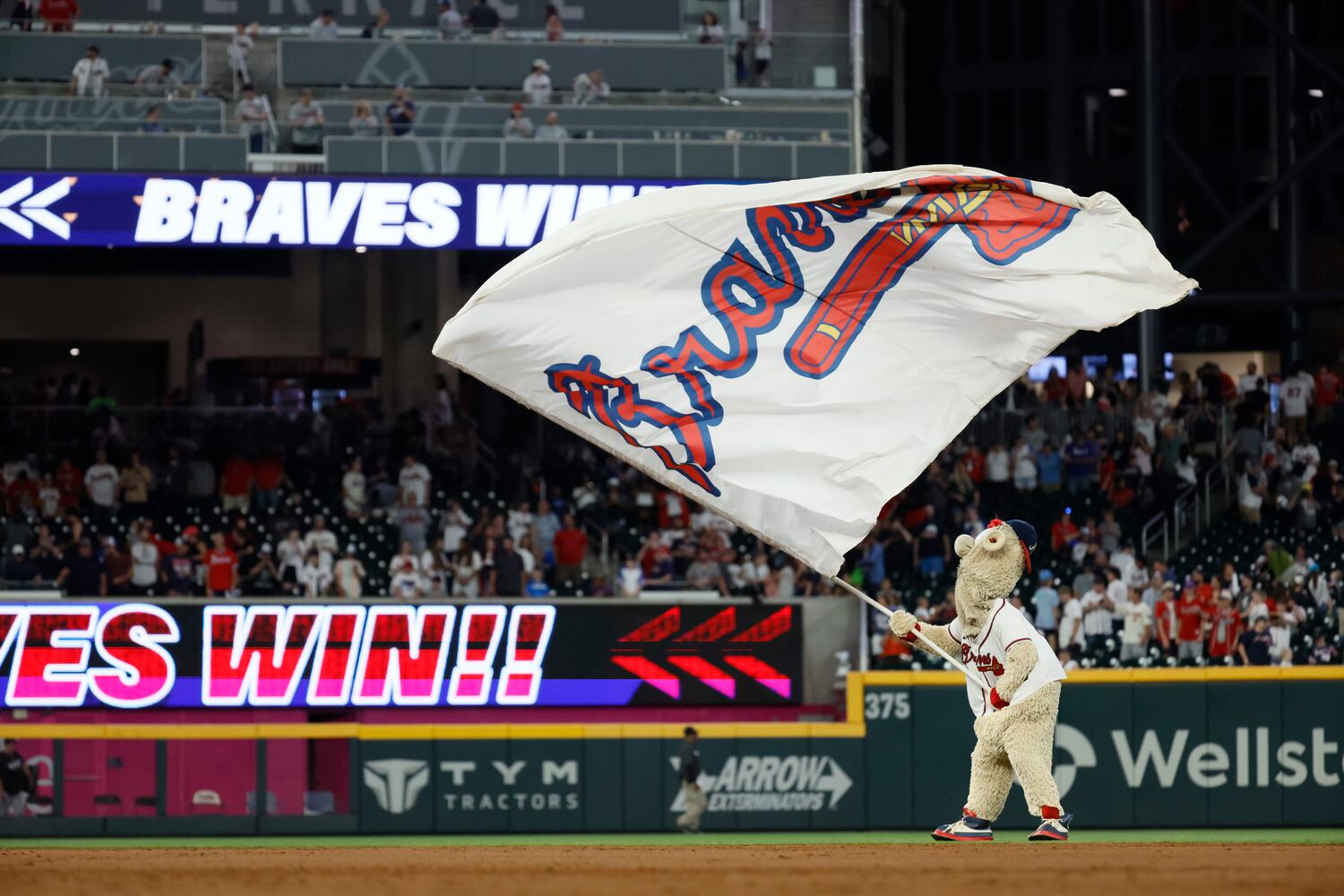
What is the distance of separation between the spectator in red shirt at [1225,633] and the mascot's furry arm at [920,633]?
1210cm

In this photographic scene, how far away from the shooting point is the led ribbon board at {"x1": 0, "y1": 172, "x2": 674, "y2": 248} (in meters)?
25.1

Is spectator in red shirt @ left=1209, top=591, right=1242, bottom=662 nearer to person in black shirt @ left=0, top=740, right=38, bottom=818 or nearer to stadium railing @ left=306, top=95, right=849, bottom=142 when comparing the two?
stadium railing @ left=306, top=95, right=849, bottom=142

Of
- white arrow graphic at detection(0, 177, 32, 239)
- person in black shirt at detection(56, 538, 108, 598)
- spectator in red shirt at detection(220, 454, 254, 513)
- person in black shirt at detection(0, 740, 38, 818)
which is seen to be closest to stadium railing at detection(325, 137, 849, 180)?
white arrow graphic at detection(0, 177, 32, 239)

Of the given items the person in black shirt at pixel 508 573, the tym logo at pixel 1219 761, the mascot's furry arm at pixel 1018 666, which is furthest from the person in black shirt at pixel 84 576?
the mascot's furry arm at pixel 1018 666

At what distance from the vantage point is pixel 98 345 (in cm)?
3528

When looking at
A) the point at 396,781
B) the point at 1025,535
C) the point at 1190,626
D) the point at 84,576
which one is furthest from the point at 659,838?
the point at 1025,535

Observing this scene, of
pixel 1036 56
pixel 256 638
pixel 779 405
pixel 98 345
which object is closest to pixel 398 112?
pixel 256 638

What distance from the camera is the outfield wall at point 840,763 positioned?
22.4m

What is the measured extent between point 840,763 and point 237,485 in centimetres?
917

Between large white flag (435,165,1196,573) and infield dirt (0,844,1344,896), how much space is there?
1815 millimetres

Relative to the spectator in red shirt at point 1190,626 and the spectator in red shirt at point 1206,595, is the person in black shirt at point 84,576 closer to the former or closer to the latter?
the spectator in red shirt at point 1190,626

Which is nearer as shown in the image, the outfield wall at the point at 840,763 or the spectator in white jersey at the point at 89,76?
the outfield wall at the point at 840,763

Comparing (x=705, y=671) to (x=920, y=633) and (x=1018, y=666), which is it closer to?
(x=920, y=633)

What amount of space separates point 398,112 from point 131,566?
6.59 meters
